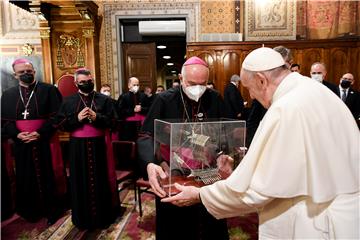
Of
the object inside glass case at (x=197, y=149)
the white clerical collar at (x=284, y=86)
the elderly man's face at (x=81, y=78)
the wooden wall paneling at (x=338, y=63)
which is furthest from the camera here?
the wooden wall paneling at (x=338, y=63)

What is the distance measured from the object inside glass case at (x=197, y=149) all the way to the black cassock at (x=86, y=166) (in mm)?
1973

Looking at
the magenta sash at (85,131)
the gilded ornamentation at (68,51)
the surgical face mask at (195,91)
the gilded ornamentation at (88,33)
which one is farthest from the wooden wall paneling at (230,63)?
the surgical face mask at (195,91)

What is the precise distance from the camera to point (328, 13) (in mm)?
7984

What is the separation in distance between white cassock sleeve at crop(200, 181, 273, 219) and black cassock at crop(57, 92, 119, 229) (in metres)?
2.45

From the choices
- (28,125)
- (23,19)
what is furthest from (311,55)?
(28,125)

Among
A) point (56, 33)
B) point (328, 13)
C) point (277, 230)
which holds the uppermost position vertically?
point (328, 13)

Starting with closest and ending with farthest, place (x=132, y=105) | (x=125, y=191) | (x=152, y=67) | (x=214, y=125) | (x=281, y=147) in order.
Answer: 1. (x=281, y=147)
2. (x=214, y=125)
3. (x=125, y=191)
4. (x=132, y=105)
5. (x=152, y=67)

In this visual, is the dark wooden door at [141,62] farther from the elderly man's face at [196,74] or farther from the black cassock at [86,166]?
the elderly man's face at [196,74]

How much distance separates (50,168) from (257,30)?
21.6ft

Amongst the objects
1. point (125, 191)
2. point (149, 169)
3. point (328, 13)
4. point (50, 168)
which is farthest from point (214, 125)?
point (328, 13)

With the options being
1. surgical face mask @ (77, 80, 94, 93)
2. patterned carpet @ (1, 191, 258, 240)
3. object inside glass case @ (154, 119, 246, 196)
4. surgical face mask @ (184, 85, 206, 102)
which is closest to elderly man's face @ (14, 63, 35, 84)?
surgical face mask @ (77, 80, 94, 93)

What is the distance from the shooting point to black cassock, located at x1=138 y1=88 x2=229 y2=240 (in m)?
2.15

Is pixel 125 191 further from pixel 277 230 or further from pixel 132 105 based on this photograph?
pixel 277 230

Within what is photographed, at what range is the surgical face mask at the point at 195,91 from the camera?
2.09 metres
